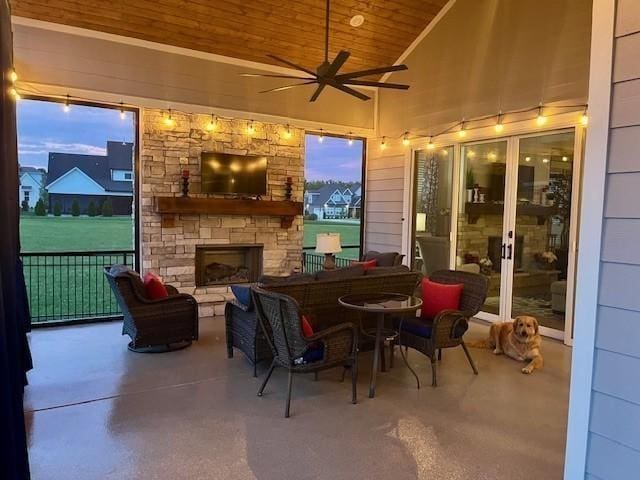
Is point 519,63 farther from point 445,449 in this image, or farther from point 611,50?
point 445,449

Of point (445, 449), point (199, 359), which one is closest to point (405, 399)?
point (445, 449)

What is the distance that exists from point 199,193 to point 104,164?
4.29 feet

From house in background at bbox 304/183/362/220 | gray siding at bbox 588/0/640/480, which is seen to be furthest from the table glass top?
house in background at bbox 304/183/362/220

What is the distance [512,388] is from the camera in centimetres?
393

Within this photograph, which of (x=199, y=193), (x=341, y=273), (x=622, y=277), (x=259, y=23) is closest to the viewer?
(x=622, y=277)

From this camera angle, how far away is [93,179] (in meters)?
6.14

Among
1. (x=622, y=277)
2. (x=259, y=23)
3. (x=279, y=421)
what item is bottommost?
(x=279, y=421)

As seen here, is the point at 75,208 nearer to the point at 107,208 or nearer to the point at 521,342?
the point at 107,208

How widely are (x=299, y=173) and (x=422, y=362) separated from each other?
155 inches

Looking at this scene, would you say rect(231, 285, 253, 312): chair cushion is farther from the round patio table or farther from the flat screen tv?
the flat screen tv

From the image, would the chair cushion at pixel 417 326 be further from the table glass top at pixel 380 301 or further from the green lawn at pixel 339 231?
the green lawn at pixel 339 231

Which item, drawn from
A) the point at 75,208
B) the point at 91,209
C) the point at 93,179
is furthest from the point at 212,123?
the point at 75,208

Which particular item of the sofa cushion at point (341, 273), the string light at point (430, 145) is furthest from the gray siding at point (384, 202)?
the sofa cushion at point (341, 273)

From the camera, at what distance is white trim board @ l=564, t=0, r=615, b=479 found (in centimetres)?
183
